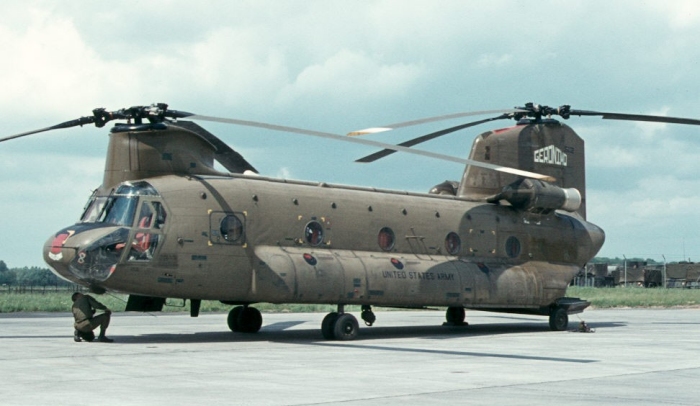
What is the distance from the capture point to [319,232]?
70.6 feet

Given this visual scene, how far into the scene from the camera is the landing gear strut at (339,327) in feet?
68.8

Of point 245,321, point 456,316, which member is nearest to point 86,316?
point 245,321

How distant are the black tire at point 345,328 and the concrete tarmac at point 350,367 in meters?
0.47

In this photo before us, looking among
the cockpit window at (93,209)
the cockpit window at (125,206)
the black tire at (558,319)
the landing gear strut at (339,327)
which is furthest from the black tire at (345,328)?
the black tire at (558,319)

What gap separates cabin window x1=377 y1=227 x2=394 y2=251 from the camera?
Answer: 22.7 m

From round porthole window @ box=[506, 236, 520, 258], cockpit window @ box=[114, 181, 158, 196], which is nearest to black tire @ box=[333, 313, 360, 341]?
cockpit window @ box=[114, 181, 158, 196]

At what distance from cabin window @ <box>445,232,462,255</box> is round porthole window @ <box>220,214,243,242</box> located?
6084 mm

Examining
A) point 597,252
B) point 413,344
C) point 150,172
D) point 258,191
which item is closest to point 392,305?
point 413,344

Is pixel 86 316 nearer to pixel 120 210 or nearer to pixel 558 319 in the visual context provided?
pixel 120 210

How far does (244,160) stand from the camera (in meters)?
23.1

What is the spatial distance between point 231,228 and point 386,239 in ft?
14.1

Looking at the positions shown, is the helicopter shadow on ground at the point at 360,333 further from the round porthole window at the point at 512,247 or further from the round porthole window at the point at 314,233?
the round porthole window at the point at 314,233

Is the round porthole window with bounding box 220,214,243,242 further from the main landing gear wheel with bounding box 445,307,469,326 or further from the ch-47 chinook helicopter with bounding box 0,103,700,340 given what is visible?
the main landing gear wheel with bounding box 445,307,469,326

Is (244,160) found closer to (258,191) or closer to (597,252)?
(258,191)
